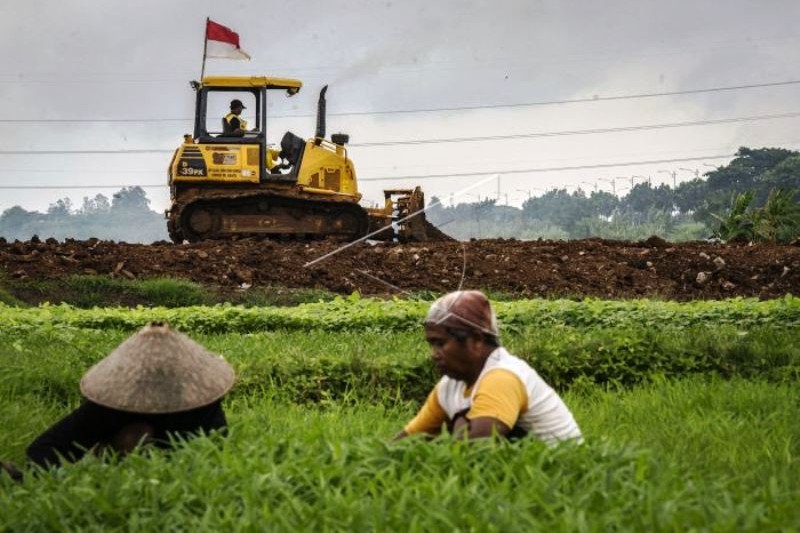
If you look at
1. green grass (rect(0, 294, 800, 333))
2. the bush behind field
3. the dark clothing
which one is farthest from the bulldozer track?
the dark clothing

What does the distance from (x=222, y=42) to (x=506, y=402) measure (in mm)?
20981

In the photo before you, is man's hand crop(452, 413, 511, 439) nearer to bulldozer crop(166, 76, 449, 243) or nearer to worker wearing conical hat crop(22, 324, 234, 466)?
worker wearing conical hat crop(22, 324, 234, 466)

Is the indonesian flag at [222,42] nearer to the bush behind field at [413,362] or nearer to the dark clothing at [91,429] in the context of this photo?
the bush behind field at [413,362]

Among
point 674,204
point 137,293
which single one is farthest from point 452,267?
point 674,204

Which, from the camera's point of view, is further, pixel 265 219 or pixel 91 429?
pixel 265 219

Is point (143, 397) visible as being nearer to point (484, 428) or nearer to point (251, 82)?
point (484, 428)

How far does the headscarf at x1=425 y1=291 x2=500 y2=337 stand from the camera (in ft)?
16.4

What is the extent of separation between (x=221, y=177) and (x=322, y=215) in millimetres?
2579

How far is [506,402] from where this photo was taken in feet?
15.9

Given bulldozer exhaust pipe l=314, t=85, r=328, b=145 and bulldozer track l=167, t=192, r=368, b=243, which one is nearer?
bulldozer track l=167, t=192, r=368, b=243

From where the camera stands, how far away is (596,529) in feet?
12.2

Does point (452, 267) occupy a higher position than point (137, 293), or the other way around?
point (452, 267)

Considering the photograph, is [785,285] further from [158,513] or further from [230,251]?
[158,513]

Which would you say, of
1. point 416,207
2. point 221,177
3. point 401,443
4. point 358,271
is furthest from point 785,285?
point 401,443
